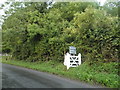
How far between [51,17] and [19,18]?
4026 millimetres

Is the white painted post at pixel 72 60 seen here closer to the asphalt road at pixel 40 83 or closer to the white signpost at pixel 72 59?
the white signpost at pixel 72 59

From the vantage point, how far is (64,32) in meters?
11.8

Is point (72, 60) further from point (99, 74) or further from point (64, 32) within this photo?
point (64, 32)

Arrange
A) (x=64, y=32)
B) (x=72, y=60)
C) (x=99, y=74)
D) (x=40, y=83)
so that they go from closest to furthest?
1. (x=40, y=83)
2. (x=99, y=74)
3. (x=72, y=60)
4. (x=64, y=32)

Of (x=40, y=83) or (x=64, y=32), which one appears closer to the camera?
(x=40, y=83)

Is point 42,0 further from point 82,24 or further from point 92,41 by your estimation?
point 92,41

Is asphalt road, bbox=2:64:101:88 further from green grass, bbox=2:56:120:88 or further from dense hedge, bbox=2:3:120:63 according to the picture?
dense hedge, bbox=2:3:120:63

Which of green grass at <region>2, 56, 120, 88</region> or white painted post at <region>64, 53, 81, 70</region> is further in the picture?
white painted post at <region>64, 53, 81, 70</region>

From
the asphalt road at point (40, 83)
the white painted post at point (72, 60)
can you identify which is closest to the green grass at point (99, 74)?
the white painted post at point (72, 60)

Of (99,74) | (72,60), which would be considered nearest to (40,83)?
(99,74)

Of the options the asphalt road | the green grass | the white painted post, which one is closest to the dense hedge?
the white painted post

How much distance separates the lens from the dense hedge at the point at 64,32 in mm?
8914

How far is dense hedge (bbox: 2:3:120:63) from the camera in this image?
891cm

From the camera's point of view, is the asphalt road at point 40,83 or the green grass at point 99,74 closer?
the asphalt road at point 40,83
